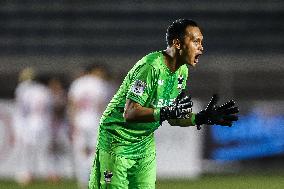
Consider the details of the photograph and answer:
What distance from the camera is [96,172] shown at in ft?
23.1

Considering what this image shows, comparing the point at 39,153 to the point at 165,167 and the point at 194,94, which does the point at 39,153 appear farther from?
the point at 194,94

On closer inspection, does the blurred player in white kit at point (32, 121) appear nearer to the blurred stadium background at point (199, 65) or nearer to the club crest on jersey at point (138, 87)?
the blurred stadium background at point (199, 65)

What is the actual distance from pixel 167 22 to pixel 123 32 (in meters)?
1.08

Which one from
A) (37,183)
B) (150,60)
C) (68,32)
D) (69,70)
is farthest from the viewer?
(68,32)

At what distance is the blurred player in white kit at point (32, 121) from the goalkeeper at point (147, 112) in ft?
27.5

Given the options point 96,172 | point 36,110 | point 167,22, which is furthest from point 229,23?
point 96,172

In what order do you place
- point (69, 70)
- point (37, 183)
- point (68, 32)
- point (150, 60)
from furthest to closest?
point (68, 32) → point (69, 70) → point (37, 183) → point (150, 60)

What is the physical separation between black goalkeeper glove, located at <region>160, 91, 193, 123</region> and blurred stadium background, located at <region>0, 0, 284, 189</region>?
23.0ft

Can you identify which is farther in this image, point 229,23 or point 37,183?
point 229,23

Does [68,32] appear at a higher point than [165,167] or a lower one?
higher

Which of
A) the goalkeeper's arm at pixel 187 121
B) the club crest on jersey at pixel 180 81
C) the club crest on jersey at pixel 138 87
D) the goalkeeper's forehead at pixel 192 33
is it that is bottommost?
the goalkeeper's arm at pixel 187 121

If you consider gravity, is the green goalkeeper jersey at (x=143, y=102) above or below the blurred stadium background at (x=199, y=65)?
below

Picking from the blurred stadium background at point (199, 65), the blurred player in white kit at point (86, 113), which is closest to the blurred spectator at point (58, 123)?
the blurred stadium background at point (199, 65)

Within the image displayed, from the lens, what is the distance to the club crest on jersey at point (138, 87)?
6.56 meters
